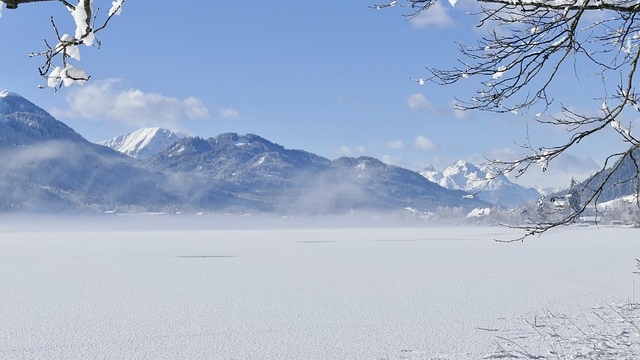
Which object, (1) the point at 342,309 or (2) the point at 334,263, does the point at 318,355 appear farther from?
(2) the point at 334,263

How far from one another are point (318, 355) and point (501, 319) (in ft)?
15.4

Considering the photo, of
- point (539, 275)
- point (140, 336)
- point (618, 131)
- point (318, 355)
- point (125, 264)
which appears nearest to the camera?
point (618, 131)

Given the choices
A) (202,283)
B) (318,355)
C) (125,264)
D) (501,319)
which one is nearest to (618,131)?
(318,355)

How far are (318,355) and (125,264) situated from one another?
20092 mm

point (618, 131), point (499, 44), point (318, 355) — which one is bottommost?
point (318, 355)

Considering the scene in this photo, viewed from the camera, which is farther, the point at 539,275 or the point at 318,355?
the point at 539,275

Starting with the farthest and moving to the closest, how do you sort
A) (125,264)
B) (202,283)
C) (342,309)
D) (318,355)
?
(125,264) < (202,283) < (342,309) < (318,355)

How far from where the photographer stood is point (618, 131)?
480 cm

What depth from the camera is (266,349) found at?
984cm

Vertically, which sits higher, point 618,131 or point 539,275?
point 618,131

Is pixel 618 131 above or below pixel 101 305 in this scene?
above

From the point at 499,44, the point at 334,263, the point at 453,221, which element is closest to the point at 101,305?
the point at 499,44

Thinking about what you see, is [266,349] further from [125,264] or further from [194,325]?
[125,264]

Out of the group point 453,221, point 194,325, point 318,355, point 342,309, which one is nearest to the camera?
point 318,355
